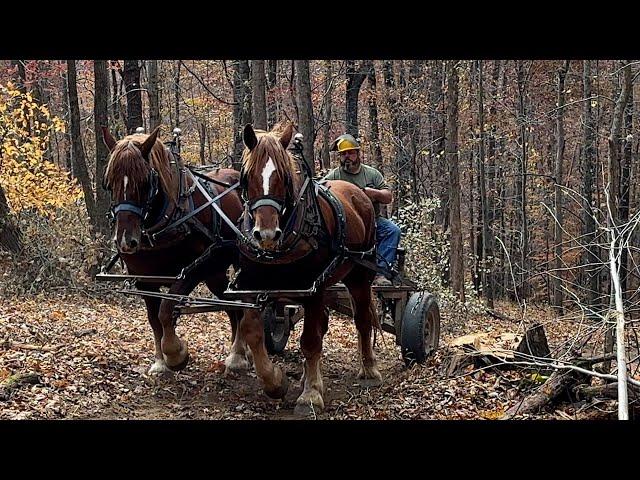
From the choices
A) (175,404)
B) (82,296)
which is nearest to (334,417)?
(175,404)

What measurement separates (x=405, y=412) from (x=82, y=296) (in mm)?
7518

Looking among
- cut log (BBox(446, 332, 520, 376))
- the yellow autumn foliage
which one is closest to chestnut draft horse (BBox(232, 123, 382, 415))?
cut log (BBox(446, 332, 520, 376))

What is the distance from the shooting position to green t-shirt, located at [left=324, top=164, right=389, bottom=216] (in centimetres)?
893

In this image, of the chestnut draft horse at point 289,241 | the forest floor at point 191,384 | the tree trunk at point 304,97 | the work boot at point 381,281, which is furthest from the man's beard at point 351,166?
the tree trunk at point 304,97

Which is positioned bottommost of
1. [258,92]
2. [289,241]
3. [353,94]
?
[289,241]

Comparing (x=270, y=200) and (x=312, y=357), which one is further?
(x=312, y=357)

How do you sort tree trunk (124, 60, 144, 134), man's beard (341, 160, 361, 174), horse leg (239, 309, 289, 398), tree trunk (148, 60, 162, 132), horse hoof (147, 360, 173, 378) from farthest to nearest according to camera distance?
tree trunk (148, 60, 162, 132), tree trunk (124, 60, 144, 134), man's beard (341, 160, 361, 174), horse hoof (147, 360, 173, 378), horse leg (239, 309, 289, 398)

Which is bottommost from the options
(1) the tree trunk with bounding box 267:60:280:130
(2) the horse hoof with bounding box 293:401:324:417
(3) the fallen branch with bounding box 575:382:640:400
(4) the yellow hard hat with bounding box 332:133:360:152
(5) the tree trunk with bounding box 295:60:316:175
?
(2) the horse hoof with bounding box 293:401:324:417

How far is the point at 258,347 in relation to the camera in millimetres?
6461

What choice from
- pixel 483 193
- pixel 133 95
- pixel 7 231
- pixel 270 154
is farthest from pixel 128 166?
pixel 483 193

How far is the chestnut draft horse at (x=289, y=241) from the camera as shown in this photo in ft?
19.7

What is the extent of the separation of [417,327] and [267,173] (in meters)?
2.92

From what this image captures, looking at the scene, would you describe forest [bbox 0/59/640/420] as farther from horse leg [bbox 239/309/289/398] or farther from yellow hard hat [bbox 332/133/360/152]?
yellow hard hat [bbox 332/133/360/152]

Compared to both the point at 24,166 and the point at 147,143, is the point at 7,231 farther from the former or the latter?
the point at 147,143
